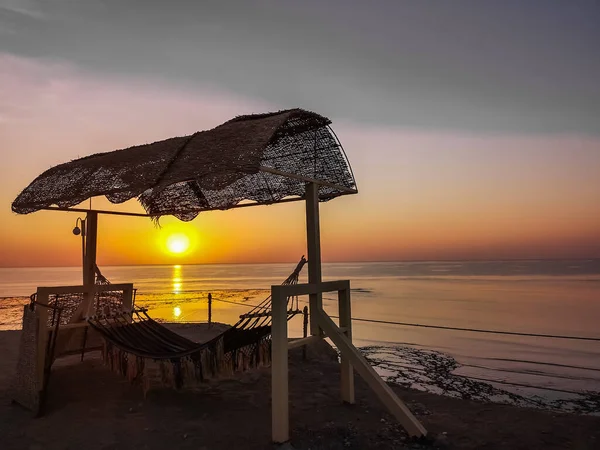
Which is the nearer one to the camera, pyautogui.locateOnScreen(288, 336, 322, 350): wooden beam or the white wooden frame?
the white wooden frame

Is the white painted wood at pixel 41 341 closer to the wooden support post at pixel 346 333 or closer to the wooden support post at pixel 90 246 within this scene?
the wooden support post at pixel 90 246

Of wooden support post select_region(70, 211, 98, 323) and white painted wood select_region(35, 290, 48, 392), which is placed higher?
wooden support post select_region(70, 211, 98, 323)

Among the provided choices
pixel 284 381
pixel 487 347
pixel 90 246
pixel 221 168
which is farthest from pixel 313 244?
pixel 487 347

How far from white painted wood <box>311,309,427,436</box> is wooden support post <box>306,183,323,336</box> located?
0.65 ft

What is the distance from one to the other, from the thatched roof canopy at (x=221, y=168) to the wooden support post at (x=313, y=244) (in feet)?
0.77

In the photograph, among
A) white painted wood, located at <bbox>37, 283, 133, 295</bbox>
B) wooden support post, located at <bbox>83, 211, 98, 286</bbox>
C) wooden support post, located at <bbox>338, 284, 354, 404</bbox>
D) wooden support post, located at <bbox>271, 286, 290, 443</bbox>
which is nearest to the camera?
wooden support post, located at <bbox>271, 286, 290, 443</bbox>

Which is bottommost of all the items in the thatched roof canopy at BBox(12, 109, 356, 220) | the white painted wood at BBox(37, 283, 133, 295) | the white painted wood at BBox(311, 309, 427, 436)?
the white painted wood at BBox(311, 309, 427, 436)

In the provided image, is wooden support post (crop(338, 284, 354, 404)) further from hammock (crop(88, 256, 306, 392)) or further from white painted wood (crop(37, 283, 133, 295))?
white painted wood (crop(37, 283, 133, 295))

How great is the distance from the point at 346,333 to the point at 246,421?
4.19ft

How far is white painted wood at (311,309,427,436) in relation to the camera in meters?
3.67

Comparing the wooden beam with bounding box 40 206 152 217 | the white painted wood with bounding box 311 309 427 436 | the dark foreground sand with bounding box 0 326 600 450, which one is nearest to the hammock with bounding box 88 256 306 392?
the dark foreground sand with bounding box 0 326 600 450

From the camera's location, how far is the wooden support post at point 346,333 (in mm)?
4488

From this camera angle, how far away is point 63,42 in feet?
22.6

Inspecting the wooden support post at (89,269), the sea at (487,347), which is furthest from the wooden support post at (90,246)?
the sea at (487,347)
